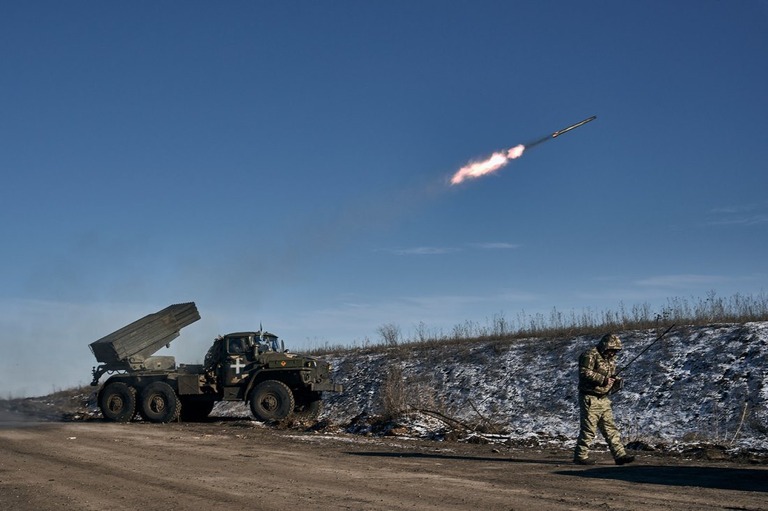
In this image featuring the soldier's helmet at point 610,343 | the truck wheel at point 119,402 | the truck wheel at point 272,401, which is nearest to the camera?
the soldier's helmet at point 610,343

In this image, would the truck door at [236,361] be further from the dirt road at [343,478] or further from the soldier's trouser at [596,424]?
the soldier's trouser at [596,424]

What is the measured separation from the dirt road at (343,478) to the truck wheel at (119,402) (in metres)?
6.29

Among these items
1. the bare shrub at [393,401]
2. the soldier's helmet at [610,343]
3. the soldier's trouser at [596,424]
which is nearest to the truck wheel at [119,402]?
the bare shrub at [393,401]

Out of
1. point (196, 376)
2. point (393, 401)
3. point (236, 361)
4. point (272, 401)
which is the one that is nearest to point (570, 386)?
point (393, 401)

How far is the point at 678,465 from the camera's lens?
11.7 m

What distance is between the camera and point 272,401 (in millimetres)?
19953

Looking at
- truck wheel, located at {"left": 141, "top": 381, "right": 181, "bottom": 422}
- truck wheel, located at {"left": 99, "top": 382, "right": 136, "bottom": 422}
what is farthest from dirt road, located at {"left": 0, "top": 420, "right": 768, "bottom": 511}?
truck wheel, located at {"left": 99, "top": 382, "right": 136, "bottom": 422}

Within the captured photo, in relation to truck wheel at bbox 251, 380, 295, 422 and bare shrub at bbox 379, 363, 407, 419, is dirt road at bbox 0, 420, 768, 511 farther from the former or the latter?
truck wheel at bbox 251, 380, 295, 422

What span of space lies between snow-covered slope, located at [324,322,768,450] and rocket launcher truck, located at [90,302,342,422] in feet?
5.97

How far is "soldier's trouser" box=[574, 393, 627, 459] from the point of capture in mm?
11250

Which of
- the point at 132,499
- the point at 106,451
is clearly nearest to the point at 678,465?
the point at 132,499

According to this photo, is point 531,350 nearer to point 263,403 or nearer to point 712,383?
point 712,383

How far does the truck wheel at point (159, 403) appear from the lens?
21.4 metres

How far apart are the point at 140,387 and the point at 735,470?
651 inches
